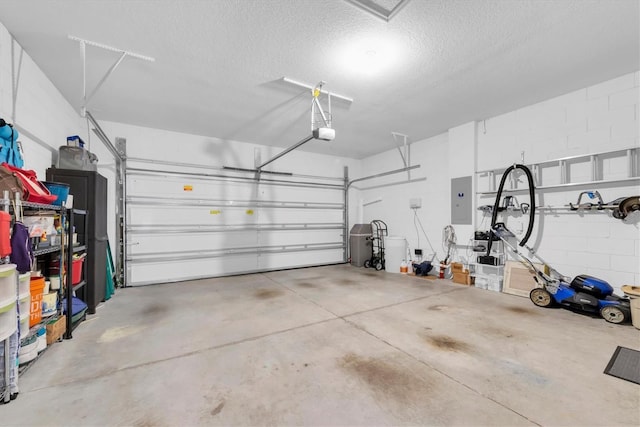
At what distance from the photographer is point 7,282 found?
1755 millimetres

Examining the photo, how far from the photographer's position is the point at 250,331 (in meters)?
2.92

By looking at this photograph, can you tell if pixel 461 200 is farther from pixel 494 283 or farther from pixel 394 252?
pixel 394 252

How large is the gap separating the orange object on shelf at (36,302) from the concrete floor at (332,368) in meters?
0.38

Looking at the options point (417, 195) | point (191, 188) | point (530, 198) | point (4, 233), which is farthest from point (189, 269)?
point (530, 198)

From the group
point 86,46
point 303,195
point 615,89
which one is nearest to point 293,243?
point 303,195

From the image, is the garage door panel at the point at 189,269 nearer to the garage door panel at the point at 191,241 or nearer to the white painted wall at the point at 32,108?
the garage door panel at the point at 191,241

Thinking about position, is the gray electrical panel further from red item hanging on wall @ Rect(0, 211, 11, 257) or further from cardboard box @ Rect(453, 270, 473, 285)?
red item hanging on wall @ Rect(0, 211, 11, 257)

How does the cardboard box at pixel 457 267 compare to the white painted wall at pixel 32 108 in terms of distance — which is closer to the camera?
the white painted wall at pixel 32 108

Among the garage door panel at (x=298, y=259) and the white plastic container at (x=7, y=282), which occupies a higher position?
the white plastic container at (x=7, y=282)

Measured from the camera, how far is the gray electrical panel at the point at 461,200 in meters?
5.15

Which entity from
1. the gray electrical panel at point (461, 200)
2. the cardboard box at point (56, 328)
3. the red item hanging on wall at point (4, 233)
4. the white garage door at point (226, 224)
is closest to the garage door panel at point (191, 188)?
the white garage door at point (226, 224)

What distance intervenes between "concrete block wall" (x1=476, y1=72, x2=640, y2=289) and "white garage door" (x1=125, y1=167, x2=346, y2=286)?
4.31 m

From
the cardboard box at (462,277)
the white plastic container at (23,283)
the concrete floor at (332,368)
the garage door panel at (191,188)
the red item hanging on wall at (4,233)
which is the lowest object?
the concrete floor at (332,368)

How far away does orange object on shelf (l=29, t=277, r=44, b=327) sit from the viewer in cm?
225
